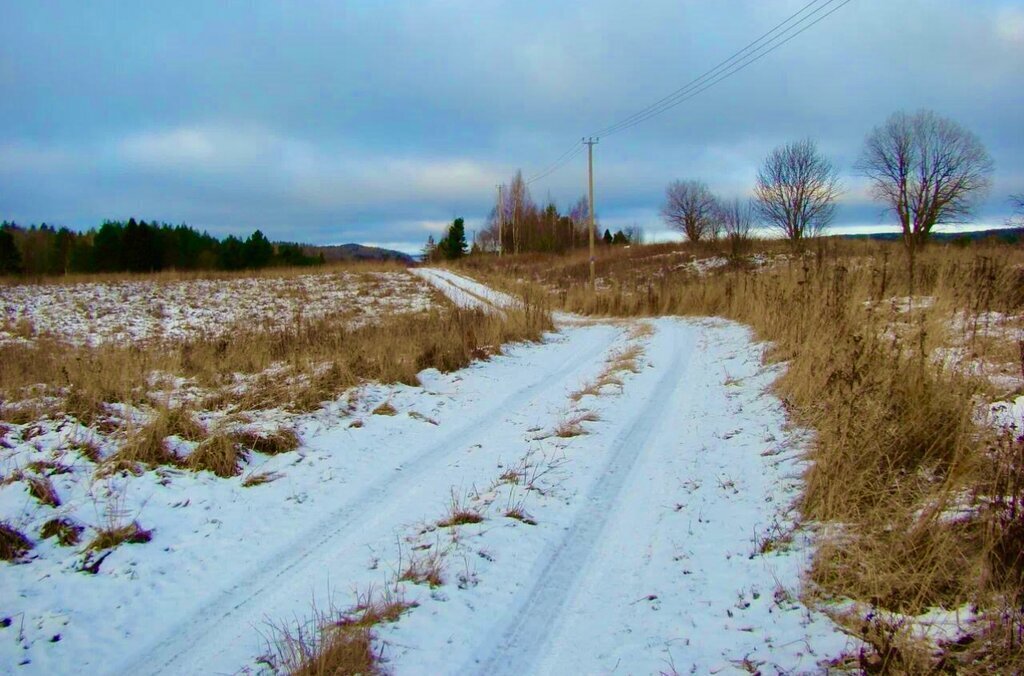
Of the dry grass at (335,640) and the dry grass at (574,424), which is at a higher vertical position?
the dry grass at (574,424)

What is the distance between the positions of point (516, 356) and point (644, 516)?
7.00 meters

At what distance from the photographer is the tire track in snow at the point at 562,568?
2.75 meters

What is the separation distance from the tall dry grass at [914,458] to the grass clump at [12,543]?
15.9 ft

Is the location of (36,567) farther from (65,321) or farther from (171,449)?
(65,321)

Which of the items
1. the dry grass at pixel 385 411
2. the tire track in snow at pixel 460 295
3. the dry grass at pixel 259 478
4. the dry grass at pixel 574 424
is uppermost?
the tire track in snow at pixel 460 295

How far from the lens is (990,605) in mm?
2383

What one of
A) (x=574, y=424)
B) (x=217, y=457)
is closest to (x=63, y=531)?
(x=217, y=457)

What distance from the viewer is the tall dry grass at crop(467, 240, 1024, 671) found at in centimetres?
256

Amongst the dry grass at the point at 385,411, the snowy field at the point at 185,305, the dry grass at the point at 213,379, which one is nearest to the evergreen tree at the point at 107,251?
the snowy field at the point at 185,305

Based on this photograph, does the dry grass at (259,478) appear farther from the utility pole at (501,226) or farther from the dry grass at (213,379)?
the utility pole at (501,226)

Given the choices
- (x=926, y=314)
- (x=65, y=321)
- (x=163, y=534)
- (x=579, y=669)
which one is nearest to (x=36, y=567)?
(x=163, y=534)

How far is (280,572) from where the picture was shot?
352 cm

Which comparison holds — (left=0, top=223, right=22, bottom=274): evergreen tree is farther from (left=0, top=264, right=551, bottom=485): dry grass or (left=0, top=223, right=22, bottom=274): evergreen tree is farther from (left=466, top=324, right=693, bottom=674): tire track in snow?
(left=466, top=324, right=693, bottom=674): tire track in snow

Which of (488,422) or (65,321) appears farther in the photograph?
(65,321)
